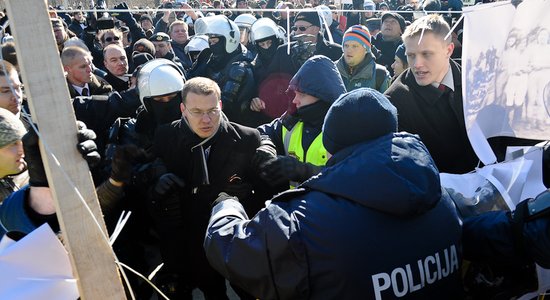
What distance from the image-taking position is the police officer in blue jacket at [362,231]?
1.44m

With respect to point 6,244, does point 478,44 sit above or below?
above

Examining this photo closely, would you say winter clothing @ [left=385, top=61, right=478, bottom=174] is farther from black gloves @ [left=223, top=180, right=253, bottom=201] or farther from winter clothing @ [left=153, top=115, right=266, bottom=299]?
black gloves @ [left=223, top=180, right=253, bottom=201]

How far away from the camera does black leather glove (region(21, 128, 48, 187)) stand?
172cm

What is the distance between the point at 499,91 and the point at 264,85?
261cm

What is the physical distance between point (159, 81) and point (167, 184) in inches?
41.7

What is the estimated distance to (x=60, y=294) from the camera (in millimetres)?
1399

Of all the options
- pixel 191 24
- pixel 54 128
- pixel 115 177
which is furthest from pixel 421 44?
pixel 191 24

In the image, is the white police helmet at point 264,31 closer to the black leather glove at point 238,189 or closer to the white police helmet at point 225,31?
the white police helmet at point 225,31

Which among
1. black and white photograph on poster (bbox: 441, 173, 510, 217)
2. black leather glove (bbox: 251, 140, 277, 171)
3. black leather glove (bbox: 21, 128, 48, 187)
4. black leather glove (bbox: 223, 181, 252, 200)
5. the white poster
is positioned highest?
black leather glove (bbox: 21, 128, 48, 187)

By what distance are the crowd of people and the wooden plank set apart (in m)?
0.06

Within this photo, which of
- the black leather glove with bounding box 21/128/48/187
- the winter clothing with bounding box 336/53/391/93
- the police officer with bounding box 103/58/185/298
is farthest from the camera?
the winter clothing with bounding box 336/53/391/93

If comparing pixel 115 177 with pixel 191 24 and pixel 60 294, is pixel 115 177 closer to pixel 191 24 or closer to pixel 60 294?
pixel 60 294

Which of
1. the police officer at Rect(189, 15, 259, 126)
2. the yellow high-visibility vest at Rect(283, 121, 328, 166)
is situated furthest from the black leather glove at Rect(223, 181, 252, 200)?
the police officer at Rect(189, 15, 259, 126)

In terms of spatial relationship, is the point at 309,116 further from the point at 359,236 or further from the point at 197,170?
the point at 359,236
